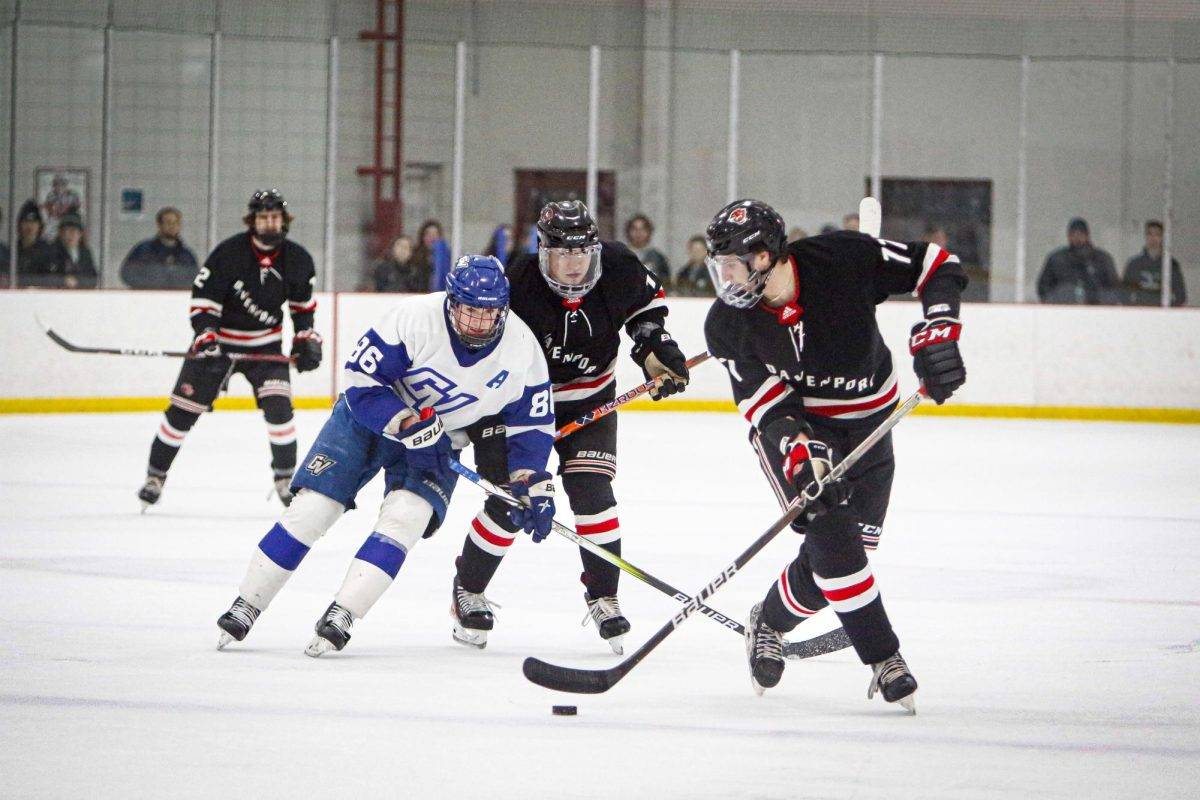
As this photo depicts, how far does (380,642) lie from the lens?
12.1 ft

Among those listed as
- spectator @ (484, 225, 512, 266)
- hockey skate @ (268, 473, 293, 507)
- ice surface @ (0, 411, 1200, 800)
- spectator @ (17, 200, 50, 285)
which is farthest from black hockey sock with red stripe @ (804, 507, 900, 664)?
spectator @ (484, 225, 512, 266)

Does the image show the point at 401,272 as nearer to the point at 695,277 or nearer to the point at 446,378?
the point at 695,277

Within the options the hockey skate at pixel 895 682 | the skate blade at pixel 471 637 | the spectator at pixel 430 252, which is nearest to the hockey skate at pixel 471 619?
the skate blade at pixel 471 637

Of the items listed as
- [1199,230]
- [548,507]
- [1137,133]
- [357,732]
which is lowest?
[357,732]

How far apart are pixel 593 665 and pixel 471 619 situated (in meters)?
0.33

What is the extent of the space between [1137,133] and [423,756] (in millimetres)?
9224

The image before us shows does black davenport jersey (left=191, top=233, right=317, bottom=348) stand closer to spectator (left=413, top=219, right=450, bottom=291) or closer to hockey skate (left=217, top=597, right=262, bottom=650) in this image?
hockey skate (left=217, top=597, right=262, bottom=650)

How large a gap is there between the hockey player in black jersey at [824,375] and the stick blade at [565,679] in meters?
0.33

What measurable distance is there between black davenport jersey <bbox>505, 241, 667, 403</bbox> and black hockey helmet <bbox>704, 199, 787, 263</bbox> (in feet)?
2.26

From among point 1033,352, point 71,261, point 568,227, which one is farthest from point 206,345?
point 1033,352

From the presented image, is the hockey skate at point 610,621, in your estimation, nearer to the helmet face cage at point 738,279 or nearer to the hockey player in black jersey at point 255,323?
the helmet face cage at point 738,279

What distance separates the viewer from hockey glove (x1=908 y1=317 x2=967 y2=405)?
120 inches

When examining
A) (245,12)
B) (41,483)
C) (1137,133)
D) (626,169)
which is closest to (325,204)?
(245,12)

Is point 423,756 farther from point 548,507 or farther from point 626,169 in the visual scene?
point 626,169
